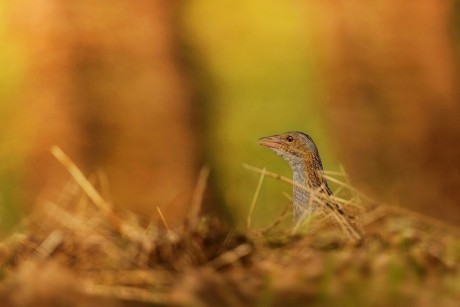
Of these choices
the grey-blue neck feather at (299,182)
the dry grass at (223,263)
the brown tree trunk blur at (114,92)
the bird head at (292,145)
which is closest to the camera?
the dry grass at (223,263)

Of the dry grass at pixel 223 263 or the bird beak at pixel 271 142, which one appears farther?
the bird beak at pixel 271 142

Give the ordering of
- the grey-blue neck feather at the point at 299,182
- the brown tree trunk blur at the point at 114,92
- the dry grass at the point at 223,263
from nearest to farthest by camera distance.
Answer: the dry grass at the point at 223,263
the grey-blue neck feather at the point at 299,182
the brown tree trunk blur at the point at 114,92

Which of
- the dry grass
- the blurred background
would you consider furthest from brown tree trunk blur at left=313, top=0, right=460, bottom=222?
the dry grass

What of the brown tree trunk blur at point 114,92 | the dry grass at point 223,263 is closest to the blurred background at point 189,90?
the brown tree trunk blur at point 114,92

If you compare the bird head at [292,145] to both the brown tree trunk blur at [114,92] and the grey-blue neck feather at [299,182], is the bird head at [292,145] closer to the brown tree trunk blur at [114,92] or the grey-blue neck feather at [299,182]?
the grey-blue neck feather at [299,182]

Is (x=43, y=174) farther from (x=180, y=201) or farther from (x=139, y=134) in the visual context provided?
(x=180, y=201)

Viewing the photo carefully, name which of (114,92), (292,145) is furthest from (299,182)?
(114,92)

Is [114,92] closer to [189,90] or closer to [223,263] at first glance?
[189,90]

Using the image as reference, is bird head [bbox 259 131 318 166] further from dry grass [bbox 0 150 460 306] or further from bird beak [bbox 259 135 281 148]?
dry grass [bbox 0 150 460 306]
